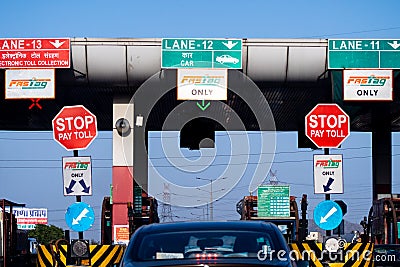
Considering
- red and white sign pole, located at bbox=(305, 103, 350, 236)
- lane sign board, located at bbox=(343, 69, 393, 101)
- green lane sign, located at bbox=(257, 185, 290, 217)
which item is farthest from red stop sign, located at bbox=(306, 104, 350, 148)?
green lane sign, located at bbox=(257, 185, 290, 217)

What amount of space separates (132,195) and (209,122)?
18.2 feet

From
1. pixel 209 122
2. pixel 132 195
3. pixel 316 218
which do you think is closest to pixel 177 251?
pixel 316 218

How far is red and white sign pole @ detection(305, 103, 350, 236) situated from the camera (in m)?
19.0

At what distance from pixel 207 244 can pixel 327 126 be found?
38.4ft

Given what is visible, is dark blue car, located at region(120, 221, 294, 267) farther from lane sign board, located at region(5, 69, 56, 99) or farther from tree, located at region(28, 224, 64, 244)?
tree, located at region(28, 224, 64, 244)

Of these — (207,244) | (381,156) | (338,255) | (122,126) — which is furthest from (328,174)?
(381,156)

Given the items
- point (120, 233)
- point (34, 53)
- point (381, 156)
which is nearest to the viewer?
point (34, 53)

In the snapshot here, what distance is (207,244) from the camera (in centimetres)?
791

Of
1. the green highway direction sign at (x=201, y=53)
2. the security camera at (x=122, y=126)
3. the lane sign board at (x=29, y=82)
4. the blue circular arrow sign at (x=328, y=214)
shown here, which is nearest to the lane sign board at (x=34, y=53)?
the lane sign board at (x=29, y=82)

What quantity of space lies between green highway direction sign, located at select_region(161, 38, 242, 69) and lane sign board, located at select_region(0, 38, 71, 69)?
2768 mm

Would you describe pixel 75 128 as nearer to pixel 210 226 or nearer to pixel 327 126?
pixel 327 126

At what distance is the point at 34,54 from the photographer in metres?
25.5

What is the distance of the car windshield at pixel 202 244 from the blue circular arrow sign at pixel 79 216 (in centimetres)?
971

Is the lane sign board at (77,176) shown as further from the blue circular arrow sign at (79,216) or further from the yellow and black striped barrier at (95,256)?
the yellow and black striped barrier at (95,256)
